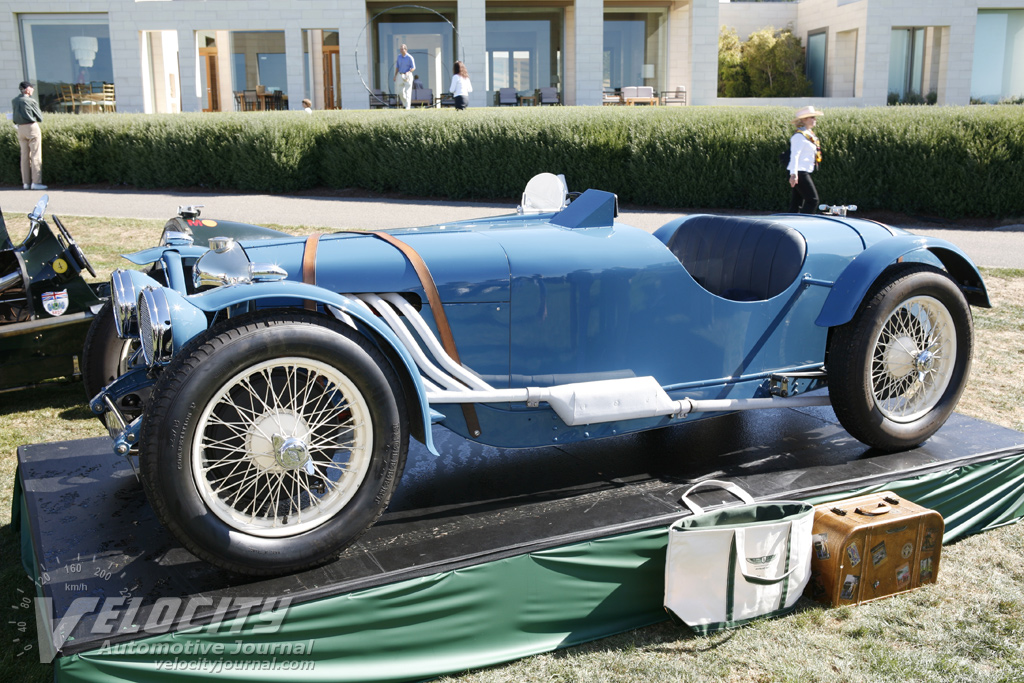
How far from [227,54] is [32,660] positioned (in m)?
28.5

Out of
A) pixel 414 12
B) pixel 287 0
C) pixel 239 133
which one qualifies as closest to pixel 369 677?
pixel 239 133

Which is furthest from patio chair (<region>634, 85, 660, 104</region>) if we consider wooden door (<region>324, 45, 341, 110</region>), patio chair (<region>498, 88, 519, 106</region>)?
wooden door (<region>324, 45, 341, 110</region>)

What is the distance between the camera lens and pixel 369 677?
2.66 metres

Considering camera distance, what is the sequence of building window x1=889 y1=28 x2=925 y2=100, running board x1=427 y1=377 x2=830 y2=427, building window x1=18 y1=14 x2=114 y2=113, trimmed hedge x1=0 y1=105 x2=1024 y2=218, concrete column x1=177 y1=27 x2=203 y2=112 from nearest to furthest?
running board x1=427 y1=377 x2=830 y2=427 → trimmed hedge x1=0 y1=105 x2=1024 y2=218 → concrete column x1=177 y1=27 x2=203 y2=112 → building window x1=18 y1=14 x2=114 y2=113 → building window x1=889 y1=28 x2=925 y2=100

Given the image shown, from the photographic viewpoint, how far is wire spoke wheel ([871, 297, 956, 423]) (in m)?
3.76

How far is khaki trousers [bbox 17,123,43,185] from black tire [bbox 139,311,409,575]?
574 inches

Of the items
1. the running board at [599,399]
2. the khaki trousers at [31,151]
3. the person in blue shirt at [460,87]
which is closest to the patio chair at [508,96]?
the person in blue shirt at [460,87]

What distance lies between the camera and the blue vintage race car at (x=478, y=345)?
256 cm

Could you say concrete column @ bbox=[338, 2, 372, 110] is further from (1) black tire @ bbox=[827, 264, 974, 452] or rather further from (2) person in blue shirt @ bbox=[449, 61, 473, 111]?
(1) black tire @ bbox=[827, 264, 974, 452]

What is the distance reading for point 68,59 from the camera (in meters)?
27.9

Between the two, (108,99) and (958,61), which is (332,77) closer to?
(108,99)

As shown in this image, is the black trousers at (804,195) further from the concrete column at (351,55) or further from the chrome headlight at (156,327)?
the concrete column at (351,55)

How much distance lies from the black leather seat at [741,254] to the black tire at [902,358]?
0.35m

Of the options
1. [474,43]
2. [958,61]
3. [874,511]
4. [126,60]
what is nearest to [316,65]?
[474,43]
